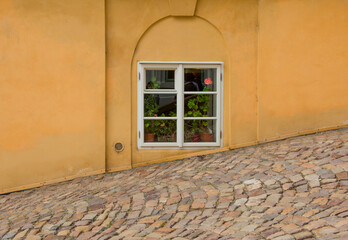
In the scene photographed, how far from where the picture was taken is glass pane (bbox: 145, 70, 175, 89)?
9031 millimetres

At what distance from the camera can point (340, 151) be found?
749 centimetres

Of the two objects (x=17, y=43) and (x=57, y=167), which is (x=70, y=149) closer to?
(x=57, y=167)

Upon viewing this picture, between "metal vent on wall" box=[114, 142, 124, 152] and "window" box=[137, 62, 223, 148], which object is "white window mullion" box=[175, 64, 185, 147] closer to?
"window" box=[137, 62, 223, 148]

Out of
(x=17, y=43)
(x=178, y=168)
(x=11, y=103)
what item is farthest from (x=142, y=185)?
(x=17, y=43)

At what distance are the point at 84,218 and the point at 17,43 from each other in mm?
3699

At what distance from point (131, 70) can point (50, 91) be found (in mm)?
1525

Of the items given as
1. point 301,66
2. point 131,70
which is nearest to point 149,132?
point 131,70

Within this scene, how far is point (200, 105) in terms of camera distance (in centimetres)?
916

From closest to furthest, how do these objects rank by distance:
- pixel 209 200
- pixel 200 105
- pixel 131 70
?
pixel 209 200 → pixel 131 70 → pixel 200 105

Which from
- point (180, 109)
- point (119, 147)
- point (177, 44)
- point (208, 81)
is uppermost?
point (177, 44)

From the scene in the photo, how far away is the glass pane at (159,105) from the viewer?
9.06m

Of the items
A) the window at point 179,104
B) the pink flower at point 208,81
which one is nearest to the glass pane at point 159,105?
the window at point 179,104

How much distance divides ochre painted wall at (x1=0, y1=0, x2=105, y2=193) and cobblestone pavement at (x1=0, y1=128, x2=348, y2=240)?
0.47 metres

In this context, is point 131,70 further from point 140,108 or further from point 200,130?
point 200,130
